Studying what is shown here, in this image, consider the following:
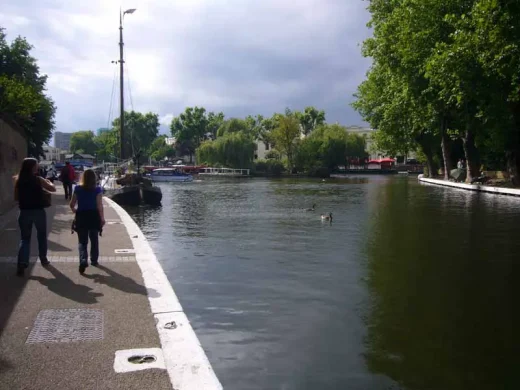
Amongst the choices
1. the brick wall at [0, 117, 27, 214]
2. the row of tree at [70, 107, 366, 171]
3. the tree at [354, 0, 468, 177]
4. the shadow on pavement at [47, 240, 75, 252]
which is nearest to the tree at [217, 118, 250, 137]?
the row of tree at [70, 107, 366, 171]

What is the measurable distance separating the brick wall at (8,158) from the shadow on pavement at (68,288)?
8.57 metres

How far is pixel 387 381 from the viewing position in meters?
5.03

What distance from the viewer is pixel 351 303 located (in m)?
7.61

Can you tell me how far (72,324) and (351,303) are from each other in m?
3.98

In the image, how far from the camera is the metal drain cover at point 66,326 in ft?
16.9

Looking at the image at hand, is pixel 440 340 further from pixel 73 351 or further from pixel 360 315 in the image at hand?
pixel 73 351

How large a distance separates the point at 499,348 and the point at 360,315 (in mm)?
1816

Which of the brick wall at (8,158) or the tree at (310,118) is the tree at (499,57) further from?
the tree at (310,118)

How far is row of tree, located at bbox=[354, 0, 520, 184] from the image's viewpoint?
26.2m

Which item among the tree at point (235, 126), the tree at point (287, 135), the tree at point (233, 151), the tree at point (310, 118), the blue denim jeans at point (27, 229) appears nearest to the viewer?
the blue denim jeans at point (27, 229)

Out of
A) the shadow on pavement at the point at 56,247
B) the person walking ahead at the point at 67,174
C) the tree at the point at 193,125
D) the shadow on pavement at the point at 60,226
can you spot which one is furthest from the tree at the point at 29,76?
the tree at the point at 193,125

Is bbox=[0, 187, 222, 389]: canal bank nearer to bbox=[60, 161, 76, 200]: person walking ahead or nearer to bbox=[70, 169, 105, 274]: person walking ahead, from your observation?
bbox=[70, 169, 105, 274]: person walking ahead

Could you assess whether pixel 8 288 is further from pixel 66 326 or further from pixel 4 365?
pixel 4 365

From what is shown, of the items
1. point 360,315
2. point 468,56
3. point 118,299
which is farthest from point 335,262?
point 468,56
